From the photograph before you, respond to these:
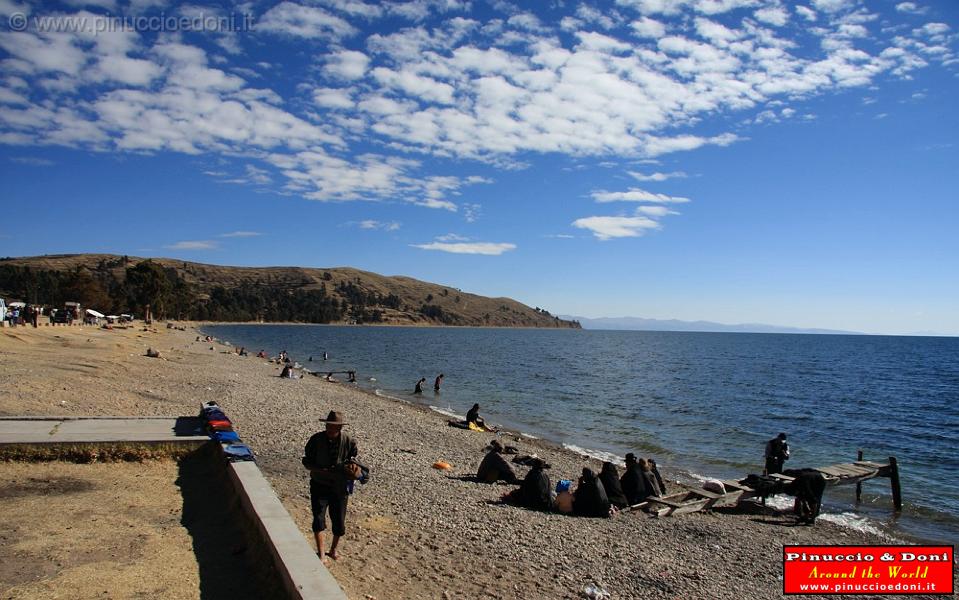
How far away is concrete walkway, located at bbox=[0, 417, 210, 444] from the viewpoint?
11414 mm

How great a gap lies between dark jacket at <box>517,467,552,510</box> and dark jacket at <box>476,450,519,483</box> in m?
2.06

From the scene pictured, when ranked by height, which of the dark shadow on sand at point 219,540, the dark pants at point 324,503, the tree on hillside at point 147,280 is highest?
the tree on hillside at point 147,280

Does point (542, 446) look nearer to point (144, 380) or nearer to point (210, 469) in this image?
point (210, 469)

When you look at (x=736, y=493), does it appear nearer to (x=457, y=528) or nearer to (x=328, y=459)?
(x=457, y=528)

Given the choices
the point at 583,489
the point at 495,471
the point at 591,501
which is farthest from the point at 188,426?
the point at 591,501

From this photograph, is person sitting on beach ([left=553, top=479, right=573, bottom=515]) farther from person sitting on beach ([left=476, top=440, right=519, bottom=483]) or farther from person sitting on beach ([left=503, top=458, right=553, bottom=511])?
person sitting on beach ([left=476, top=440, right=519, bottom=483])

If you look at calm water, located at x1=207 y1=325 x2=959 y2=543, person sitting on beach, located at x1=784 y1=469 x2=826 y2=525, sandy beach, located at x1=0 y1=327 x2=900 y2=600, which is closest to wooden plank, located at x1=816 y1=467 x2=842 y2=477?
calm water, located at x1=207 y1=325 x2=959 y2=543

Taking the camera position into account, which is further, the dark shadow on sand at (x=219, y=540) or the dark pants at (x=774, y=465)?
the dark pants at (x=774, y=465)

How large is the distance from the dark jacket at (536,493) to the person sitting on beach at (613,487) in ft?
5.52

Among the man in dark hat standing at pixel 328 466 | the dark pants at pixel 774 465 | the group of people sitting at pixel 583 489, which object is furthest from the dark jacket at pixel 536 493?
the dark pants at pixel 774 465

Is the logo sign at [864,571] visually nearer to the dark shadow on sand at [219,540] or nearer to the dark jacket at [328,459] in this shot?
the dark jacket at [328,459]

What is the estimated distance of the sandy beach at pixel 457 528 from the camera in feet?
27.9

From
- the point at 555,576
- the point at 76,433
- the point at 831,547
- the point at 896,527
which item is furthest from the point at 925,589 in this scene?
the point at 76,433

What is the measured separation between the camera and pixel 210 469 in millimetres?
11195
